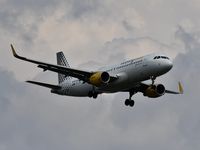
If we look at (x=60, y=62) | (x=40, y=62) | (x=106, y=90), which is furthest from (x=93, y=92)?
(x=60, y=62)

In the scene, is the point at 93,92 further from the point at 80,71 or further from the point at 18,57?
the point at 18,57

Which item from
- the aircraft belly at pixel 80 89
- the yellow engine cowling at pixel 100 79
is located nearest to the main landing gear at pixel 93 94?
the aircraft belly at pixel 80 89

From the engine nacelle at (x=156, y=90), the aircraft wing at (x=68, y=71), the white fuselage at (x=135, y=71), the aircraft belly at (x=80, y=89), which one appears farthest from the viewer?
the aircraft belly at (x=80, y=89)

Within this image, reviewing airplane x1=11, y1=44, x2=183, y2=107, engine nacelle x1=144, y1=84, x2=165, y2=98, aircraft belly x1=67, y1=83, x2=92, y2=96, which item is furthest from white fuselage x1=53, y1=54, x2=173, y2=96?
engine nacelle x1=144, y1=84, x2=165, y2=98

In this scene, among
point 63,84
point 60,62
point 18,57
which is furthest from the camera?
point 60,62

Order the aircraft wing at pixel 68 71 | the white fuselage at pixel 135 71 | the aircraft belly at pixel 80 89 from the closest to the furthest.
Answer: the white fuselage at pixel 135 71 < the aircraft wing at pixel 68 71 < the aircraft belly at pixel 80 89

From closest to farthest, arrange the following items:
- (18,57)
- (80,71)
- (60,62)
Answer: (18,57), (80,71), (60,62)

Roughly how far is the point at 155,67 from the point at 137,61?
2.87 meters

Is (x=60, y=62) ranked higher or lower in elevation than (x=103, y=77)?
higher

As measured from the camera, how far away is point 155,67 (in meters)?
110

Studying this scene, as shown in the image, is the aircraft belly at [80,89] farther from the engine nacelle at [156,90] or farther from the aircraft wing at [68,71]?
the engine nacelle at [156,90]

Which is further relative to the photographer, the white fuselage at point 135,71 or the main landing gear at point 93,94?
the main landing gear at point 93,94

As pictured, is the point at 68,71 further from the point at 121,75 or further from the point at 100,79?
the point at 121,75

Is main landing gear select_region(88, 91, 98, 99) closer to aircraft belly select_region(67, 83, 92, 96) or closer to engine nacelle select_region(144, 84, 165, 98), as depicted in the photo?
aircraft belly select_region(67, 83, 92, 96)
